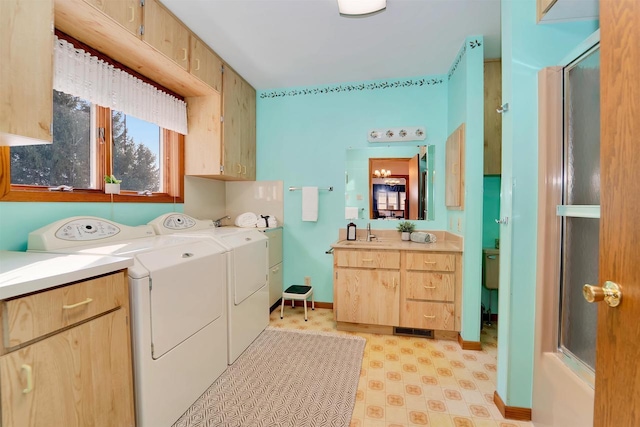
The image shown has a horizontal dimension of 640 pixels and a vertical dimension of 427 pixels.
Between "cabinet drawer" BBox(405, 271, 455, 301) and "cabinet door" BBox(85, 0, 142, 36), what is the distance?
267 centimetres

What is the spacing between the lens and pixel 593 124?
46.3 inches

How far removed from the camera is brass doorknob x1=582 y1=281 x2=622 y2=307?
59 cm

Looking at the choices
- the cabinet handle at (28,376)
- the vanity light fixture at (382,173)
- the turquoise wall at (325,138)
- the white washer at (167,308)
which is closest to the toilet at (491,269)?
the turquoise wall at (325,138)

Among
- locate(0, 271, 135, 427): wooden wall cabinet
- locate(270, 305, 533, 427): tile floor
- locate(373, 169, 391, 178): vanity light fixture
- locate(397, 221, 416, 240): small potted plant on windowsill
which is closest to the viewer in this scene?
locate(0, 271, 135, 427): wooden wall cabinet

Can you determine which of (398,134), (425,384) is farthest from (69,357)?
(398,134)

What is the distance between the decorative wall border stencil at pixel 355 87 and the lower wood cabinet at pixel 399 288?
5.90ft

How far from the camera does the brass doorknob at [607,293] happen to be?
0.59 metres

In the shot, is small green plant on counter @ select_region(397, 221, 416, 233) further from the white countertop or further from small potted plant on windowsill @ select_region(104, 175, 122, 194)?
small potted plant on windowsill @ select_region(104, 175, 122, 194)

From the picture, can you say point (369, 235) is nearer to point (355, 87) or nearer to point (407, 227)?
point (407, 227)

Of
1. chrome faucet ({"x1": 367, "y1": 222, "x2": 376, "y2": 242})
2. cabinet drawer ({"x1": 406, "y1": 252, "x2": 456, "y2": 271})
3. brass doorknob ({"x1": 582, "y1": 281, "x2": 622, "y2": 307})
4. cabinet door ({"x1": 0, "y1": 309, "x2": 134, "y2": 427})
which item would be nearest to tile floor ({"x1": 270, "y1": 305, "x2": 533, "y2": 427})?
cabinet drawer ({"x1": 406, "y1": 252, "x2": 456, "y2": 271})

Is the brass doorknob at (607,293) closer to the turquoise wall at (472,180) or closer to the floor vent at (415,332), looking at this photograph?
the turquoise wall at (472,180)

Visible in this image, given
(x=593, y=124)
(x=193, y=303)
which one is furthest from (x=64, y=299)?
(x=593, y=124)

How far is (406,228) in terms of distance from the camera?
9.53 feet

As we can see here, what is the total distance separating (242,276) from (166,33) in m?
1.85
